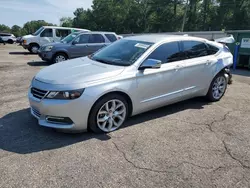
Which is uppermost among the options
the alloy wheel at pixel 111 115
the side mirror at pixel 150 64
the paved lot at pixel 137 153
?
the side mirror at pixel 150 64

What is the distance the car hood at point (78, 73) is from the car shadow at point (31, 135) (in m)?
0.86

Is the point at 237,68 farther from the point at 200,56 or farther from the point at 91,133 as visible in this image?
the point at 91,133

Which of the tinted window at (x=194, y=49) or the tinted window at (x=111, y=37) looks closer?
the tinted window at (x=194, y=49)

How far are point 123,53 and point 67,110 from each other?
168cm

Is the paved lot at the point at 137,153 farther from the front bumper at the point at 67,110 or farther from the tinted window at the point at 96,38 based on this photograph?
the tinted window at the point at 96,38

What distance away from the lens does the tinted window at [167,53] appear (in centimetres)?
438

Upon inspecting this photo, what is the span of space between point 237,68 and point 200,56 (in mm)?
8069

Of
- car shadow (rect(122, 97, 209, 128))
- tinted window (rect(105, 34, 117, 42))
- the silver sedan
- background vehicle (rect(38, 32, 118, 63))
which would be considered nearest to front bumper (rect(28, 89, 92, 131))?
the silver sedan

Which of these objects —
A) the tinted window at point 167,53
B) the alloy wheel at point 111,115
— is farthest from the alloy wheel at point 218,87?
the alloy wheel at point 111,115

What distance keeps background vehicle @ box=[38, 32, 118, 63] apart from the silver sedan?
21.6 feet

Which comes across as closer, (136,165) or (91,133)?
(136,165)

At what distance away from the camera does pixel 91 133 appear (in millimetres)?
3832

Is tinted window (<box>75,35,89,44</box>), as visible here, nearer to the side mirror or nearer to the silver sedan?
the silver sedan

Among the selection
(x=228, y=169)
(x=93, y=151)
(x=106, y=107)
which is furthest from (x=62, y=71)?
(x=228, y=169)
